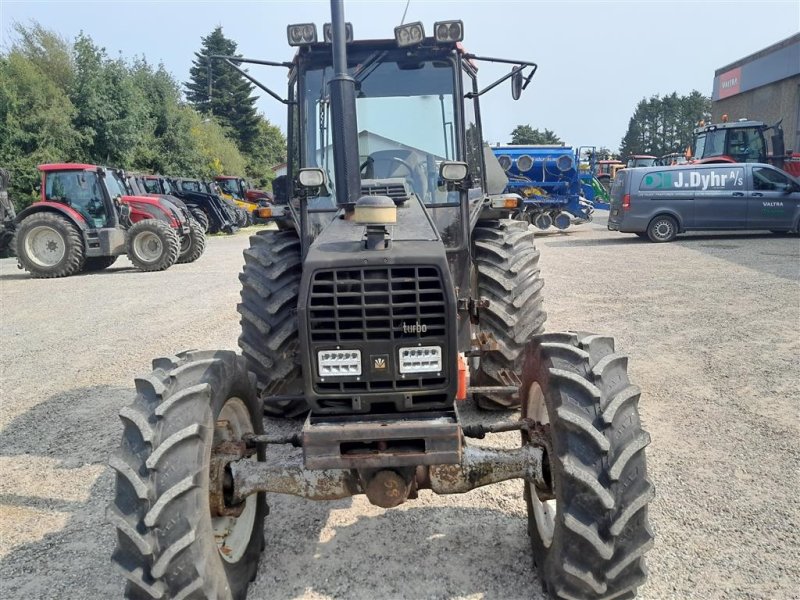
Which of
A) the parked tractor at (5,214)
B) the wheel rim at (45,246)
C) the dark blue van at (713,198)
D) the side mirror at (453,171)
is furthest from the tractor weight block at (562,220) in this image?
the side mirror at (453,171)

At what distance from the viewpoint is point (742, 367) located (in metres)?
6.00

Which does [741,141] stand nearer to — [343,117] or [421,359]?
[343,117]

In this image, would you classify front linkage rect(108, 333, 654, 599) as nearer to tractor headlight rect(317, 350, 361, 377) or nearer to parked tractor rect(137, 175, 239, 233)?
tractor headlight rect(317, 350, 361, 377)

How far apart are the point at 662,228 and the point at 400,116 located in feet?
44.5

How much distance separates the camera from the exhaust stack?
3473 mm

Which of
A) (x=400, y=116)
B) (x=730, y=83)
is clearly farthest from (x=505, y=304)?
(x=730, y=83)

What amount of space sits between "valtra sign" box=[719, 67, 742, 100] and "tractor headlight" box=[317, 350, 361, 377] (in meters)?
33.7

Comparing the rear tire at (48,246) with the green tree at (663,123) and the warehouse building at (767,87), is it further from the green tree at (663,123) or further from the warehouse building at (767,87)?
the green tree at (663,123)

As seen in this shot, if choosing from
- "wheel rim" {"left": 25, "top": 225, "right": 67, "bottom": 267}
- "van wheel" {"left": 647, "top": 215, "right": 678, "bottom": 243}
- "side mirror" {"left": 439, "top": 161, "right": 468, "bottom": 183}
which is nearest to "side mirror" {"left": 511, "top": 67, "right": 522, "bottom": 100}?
"side mirror" {"left": 439, "top": 161, "right": 468, "bottom": 183}

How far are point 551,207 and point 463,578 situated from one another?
18.4 metres

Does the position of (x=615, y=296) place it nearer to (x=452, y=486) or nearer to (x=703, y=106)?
(x=452, y=486)

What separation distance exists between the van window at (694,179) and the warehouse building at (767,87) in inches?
490

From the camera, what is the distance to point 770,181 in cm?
1578

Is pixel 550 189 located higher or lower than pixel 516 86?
lower
